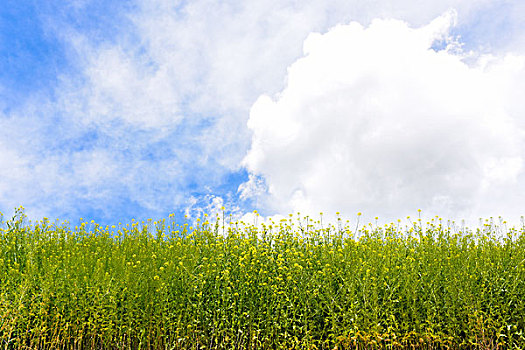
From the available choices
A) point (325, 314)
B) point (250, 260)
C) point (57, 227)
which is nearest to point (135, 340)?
point (250, 260)

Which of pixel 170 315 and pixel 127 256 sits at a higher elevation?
pixel 127 256

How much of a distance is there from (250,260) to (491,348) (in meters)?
3.33

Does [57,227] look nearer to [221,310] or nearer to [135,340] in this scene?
[135,340]

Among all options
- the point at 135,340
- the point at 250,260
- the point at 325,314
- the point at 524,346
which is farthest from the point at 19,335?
the point at 524,346

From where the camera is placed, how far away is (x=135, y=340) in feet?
17.9

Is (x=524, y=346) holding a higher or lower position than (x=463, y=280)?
lower

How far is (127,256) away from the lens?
6.73 m

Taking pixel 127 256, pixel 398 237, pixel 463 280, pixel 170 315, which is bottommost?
pixel 170 315

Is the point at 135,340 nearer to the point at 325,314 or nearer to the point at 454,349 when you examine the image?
the point at 325,314

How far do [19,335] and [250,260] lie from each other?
10.3 ft

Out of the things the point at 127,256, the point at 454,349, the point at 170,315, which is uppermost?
the point at 127,256

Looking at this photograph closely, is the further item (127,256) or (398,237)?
(398,237)

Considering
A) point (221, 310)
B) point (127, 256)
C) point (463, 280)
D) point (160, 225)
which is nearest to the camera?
point (221, 310)

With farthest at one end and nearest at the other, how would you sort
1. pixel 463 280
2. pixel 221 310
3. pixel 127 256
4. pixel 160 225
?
pixel 160 225
pixel 127 256
pixel 463 280
pixel 221 310
